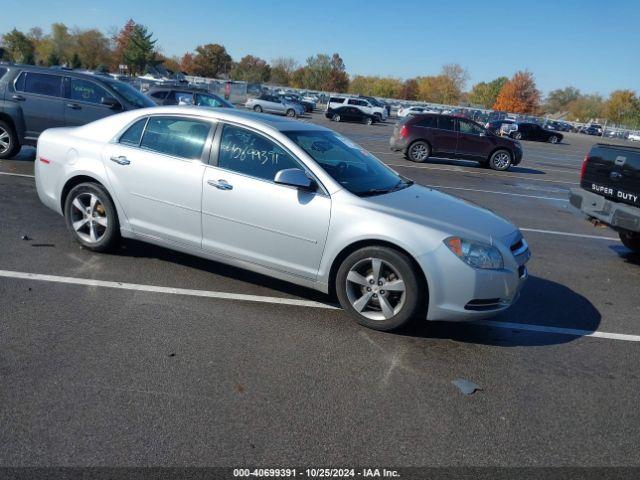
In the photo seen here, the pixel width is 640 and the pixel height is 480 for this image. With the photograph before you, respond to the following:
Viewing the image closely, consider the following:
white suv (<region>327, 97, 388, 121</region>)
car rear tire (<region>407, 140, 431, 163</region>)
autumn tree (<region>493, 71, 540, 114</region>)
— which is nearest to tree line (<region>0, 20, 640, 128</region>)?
autumn tree (<region>493, 71, 540, 114</region>)

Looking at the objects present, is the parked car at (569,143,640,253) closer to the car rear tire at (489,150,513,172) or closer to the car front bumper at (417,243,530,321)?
the car front bumper at (417,243,530,321)

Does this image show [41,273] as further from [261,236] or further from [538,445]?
[538,445]

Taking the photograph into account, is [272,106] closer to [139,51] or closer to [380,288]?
[380,288]

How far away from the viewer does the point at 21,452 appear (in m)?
2.69

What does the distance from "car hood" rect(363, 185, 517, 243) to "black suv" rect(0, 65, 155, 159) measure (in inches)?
299

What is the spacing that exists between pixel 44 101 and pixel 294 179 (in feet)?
26.4

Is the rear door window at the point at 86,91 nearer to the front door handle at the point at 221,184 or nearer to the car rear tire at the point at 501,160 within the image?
the front door handle at the point at 221,184

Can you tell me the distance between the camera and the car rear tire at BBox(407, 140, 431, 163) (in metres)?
18.4

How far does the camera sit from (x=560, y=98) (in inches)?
6102

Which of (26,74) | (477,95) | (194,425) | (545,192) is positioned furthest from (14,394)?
(477,95)

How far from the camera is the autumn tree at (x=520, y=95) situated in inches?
4343

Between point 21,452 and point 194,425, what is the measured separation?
0.84 m

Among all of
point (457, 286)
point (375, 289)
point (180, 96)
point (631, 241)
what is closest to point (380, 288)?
point (375, 289)

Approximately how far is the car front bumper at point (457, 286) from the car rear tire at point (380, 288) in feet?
0.36
